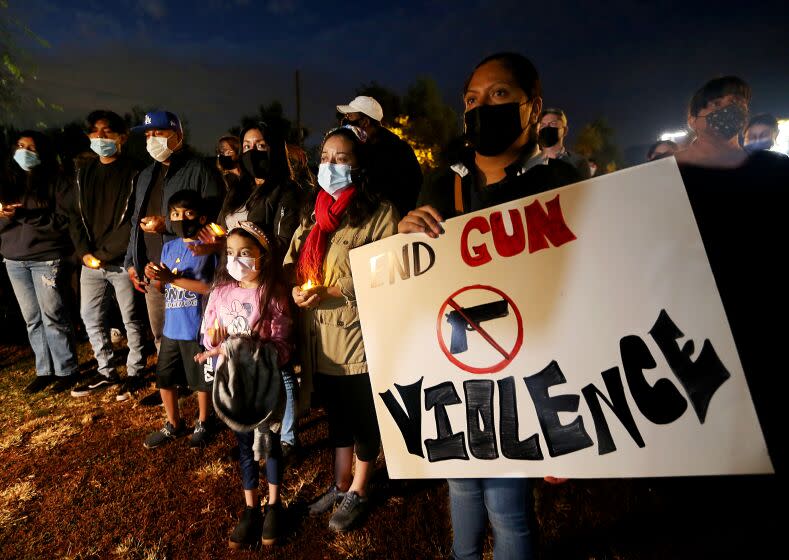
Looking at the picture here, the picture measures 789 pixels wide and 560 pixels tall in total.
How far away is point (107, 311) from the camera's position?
4.67 meters

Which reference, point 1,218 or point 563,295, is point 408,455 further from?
point 1,218

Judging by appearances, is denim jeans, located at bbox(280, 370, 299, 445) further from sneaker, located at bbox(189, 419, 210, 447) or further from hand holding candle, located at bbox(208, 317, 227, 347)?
sneaker, located at bbox(189, 419, 210, 447)

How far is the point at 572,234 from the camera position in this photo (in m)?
1.42

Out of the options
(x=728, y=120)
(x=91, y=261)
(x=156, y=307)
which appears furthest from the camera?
(x=91, y=261)

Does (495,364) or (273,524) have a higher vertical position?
(495,364)

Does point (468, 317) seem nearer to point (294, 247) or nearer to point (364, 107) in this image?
point (294, 247)

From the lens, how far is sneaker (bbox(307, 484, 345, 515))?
261 cm

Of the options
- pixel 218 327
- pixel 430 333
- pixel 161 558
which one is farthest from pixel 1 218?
pixel 430 333

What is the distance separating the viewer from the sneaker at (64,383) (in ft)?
15.3

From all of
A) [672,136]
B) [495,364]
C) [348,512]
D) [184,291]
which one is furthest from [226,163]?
[672,136]

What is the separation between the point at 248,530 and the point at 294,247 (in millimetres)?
1627

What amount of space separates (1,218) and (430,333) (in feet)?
17.7

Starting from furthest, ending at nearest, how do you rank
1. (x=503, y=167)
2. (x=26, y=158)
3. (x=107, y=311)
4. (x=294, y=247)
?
(x=107, y=311), (x=26, y=158), (x=294, y=247), (x=503, y=167)

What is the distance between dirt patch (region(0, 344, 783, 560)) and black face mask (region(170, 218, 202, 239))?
171 centimetres
